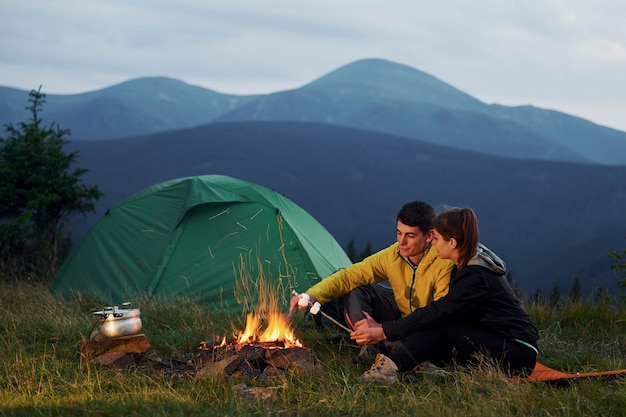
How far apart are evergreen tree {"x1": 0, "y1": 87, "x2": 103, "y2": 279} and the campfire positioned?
272 inches

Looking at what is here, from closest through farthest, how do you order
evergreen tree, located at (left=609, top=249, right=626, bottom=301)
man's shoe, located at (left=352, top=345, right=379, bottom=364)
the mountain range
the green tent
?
man's shoe, located at (left=352, top=345, right=379, bottom=364)
evergreen tree, located at (left=609, top=249, right=626, bottom=301)
the green tent
the mountain range

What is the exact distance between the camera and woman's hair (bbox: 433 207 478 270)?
516cm

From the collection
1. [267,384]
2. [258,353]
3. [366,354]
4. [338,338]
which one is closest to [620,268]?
[338,338]

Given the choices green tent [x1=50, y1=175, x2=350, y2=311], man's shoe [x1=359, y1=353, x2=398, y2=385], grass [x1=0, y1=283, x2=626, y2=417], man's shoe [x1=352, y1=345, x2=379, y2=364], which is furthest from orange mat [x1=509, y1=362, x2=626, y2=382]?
green tent [x1=50, y1=175, x2=350, y2=311]

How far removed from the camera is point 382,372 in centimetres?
522

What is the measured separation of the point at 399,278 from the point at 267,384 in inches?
55.1

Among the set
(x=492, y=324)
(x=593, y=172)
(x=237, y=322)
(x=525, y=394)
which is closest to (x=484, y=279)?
(x=492, y=324)

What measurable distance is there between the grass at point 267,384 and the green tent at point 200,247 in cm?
217

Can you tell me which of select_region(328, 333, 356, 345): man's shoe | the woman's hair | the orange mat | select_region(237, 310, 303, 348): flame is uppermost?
the woman's hair

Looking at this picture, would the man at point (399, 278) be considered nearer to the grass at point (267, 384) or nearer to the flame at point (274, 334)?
the flame at point (274, 334)

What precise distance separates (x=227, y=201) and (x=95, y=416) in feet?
16.8

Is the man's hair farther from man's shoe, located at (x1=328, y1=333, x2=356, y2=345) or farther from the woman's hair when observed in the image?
man's shoe, located at (x1=328, y1=333, x2=356, y2=345)

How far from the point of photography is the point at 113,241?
978 centimetres

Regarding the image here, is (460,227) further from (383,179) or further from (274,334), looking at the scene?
(383,179)
